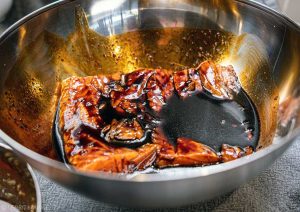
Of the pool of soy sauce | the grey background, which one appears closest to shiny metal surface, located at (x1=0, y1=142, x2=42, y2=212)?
the grey background

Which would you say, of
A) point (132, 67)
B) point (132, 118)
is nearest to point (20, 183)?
point (132, 118)

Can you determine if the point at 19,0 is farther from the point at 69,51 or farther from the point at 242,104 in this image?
the point at 242,104

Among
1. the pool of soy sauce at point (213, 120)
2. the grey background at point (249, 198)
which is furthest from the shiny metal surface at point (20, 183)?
the pool of soy sauce at point (213, 120)

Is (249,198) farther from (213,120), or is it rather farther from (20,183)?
(20,183)

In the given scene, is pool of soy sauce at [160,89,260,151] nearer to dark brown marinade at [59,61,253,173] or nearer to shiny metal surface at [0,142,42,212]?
dark brown marinade at [59,61,253,173]

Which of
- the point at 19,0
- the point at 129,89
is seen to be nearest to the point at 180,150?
the point at 129,89
